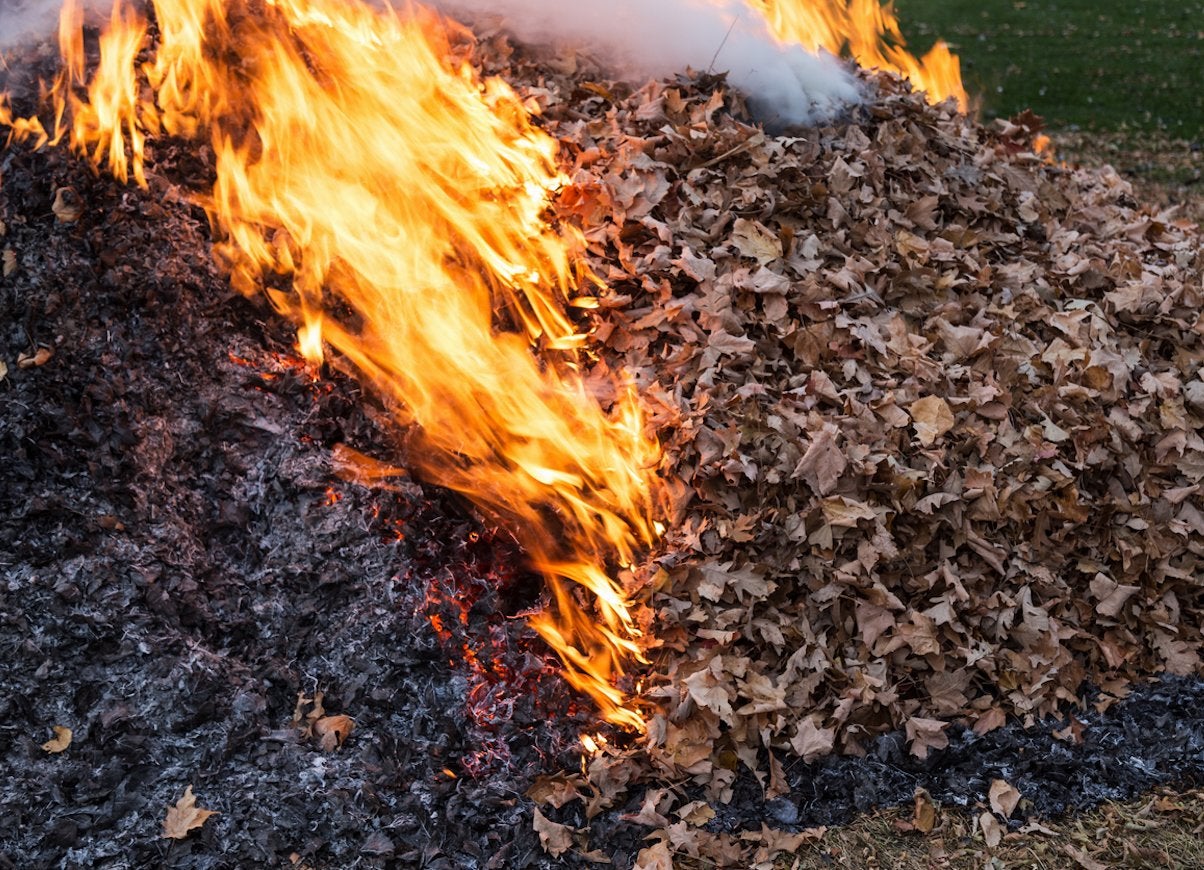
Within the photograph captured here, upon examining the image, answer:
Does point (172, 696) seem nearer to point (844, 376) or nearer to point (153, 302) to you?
point (153, 302)

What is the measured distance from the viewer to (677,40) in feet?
16.4

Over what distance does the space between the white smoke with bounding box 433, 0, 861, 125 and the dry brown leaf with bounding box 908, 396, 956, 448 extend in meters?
1.61

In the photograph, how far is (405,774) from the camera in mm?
3549

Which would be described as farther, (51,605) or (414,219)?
(414,219)

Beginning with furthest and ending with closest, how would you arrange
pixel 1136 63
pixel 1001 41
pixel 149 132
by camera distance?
1. pixel 1001 41
2. pixel 1136 63
3. pixel 149 132

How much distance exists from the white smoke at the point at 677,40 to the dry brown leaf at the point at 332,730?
3143 mm

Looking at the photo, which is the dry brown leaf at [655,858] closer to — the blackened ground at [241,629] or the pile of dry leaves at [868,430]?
the blackened ground at [241,629]

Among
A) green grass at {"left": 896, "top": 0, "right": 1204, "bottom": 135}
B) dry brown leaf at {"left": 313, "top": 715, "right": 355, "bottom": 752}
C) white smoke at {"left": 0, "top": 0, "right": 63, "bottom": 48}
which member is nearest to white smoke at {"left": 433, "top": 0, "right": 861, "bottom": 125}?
white smoke at {"left": 0, "top": 0, "right": 63, "bottom": 48}

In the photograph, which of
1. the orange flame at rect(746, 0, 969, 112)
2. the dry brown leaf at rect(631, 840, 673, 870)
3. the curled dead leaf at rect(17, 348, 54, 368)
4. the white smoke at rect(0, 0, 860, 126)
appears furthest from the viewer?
the orange flame at rect(746, 0, 969, 112)

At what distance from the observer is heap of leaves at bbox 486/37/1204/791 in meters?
3.71

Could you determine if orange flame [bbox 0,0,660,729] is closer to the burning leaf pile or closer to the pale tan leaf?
the burning leaf pile

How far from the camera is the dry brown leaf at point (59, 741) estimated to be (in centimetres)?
350

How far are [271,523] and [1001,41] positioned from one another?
44.8 ft

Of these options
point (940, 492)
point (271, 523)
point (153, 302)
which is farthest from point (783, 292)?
point (153, 302)
